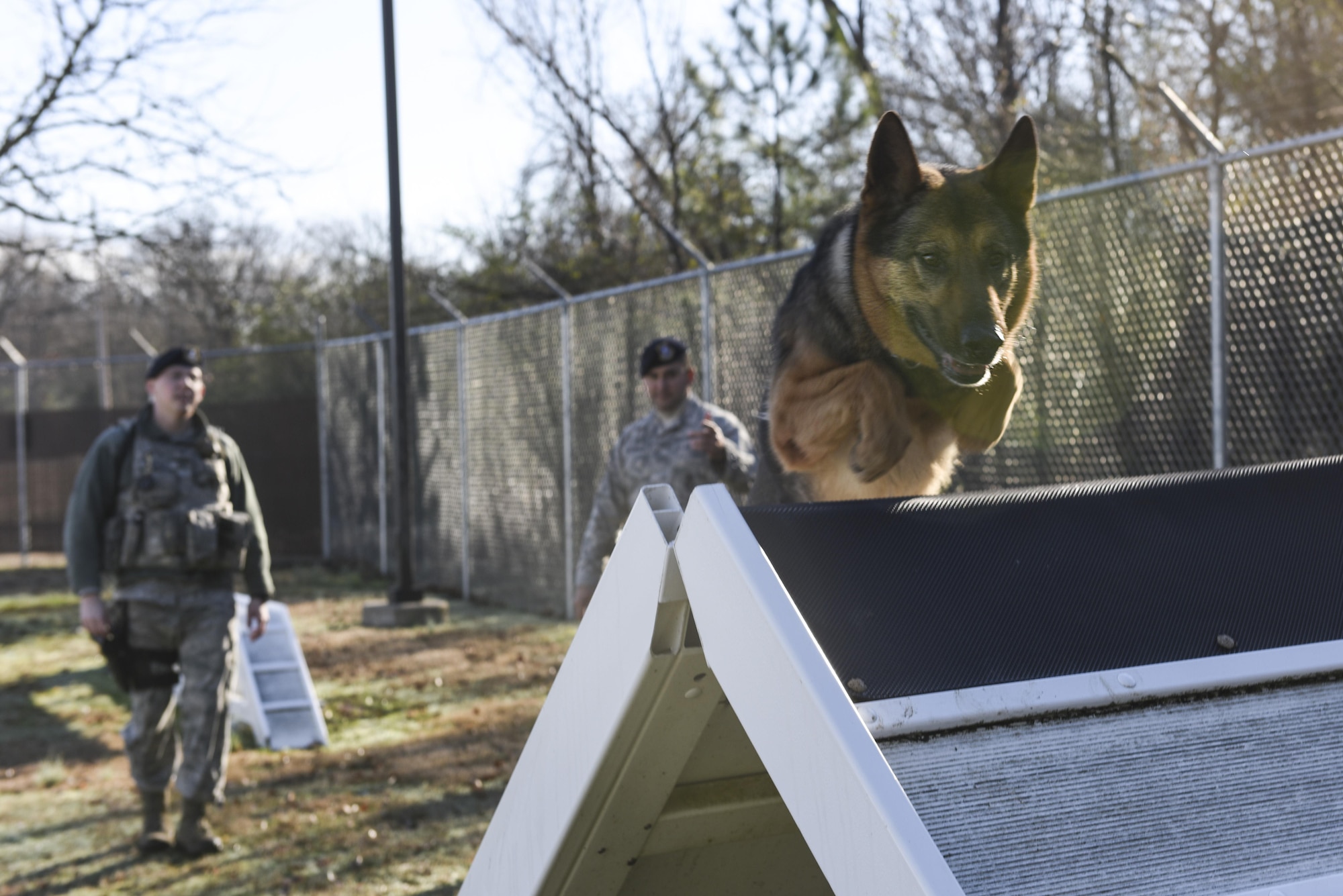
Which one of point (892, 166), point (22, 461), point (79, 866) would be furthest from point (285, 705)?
point (22, 461)

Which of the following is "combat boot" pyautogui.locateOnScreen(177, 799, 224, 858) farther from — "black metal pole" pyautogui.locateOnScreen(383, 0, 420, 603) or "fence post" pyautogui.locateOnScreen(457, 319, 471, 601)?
"fence post" pyautogui.locateOnScreen(457, 319, 471, 601)

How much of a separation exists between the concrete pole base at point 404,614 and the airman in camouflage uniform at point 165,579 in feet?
16.3

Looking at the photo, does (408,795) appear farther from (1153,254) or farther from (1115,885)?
(1115,885)

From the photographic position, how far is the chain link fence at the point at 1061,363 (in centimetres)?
434

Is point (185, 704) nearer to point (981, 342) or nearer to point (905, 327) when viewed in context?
point (905, 327)

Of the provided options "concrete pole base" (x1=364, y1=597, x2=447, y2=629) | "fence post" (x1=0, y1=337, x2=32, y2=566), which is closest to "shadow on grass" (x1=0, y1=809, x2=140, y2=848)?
"concrete pole base" (x1=364, y1=597, x2=447, y2=629)

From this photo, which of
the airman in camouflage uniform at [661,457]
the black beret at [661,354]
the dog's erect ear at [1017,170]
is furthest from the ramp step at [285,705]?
the dog's erect ear at [1017,170]

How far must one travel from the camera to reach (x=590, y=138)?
14.8 meters

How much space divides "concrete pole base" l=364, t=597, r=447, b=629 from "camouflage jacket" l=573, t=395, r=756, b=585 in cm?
557

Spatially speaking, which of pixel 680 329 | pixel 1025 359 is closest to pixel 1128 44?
Answer: pixel 680 329

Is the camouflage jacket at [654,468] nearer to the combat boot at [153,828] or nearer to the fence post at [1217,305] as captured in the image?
the fence post at [1217,305]

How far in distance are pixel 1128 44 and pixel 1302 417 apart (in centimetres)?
850

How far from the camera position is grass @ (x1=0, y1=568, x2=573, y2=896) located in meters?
4.71

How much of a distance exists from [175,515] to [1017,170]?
4367mm
